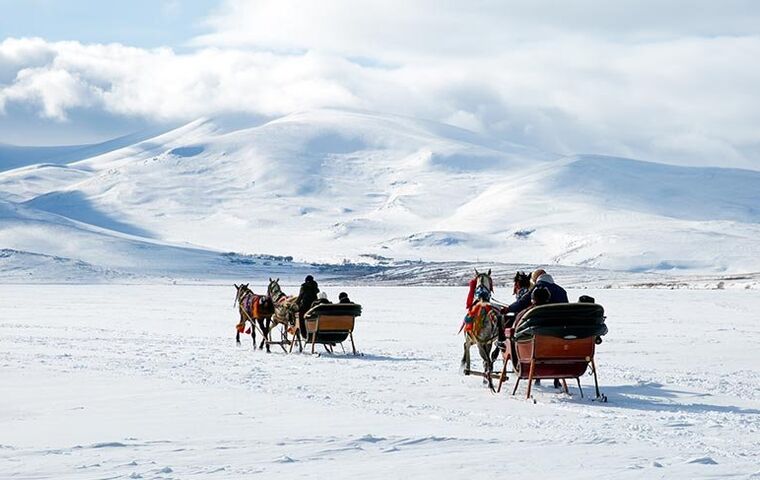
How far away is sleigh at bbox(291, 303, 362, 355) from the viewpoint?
20.1 meters

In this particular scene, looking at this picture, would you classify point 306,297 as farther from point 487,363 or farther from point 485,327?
point 487,363

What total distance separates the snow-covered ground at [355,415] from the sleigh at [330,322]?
30.6 inches

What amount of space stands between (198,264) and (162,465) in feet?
476

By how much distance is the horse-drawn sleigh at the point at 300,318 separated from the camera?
20.1 meters

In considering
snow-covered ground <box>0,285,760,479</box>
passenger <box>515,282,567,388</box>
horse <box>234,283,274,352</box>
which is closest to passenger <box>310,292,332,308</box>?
snow-covered ground <box>0,285,760,479</box>

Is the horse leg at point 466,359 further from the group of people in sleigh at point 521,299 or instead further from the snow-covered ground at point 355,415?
the group of people in sleigh at point 521,299

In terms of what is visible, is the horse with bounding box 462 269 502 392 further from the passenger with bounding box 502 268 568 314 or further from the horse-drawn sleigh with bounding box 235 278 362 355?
the horse-drawn sleigh with bounding box 235 278 362 355

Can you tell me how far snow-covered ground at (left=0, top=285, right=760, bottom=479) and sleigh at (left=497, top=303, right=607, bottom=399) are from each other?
377 mm

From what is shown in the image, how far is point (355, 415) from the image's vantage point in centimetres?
1162

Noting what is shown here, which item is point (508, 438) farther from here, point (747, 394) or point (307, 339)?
point (307, 339)

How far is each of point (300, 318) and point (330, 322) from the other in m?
0.85

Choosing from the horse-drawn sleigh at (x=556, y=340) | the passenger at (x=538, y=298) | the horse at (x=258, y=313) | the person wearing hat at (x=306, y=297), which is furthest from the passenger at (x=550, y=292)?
the horse at (x=258, y=313)

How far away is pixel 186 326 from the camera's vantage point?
98.2ft

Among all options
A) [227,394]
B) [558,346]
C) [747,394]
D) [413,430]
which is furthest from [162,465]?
[747,394]
